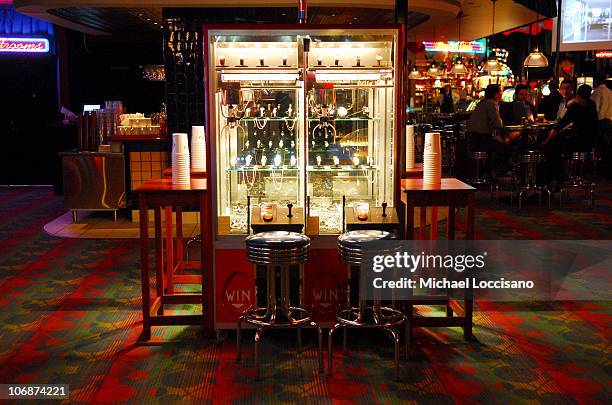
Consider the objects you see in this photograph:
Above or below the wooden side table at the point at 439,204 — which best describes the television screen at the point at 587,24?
above

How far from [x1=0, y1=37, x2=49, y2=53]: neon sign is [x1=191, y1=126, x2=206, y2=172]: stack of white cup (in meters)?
8.18

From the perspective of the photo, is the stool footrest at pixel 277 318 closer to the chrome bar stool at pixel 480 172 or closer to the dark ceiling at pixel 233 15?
the dark ceiling at pixel 233 15

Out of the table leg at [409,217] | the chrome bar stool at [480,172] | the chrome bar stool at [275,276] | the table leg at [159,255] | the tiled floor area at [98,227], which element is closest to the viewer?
the chrome bar stool at [275,276]

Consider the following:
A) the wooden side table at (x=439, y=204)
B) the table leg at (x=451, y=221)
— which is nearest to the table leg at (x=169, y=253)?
the wooden side table at (x=439, y=204)

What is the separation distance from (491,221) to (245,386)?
5.37m

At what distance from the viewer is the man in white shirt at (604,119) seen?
38.8 feet

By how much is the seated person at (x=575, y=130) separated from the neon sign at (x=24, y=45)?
8255 mm

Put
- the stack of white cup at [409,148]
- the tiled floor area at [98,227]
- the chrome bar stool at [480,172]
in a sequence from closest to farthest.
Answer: the stack of white cup at [409,148] → the tiled floor area at [98,227] → the chrome bar stool at [480,172]

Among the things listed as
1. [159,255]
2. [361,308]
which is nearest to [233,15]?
[159,255]

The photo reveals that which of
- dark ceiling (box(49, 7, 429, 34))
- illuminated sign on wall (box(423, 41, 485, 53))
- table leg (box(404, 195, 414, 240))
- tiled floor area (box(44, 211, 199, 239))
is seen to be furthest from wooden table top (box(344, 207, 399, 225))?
illuminated sign on wall (box(423, 41, 485, 53))

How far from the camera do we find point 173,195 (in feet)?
14.5

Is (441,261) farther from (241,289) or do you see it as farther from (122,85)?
→ (122,85)

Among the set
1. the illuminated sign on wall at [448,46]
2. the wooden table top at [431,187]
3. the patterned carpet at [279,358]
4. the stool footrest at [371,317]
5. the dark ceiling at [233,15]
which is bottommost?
the patterned carpet at [279,358]

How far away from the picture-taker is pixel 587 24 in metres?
11.9
